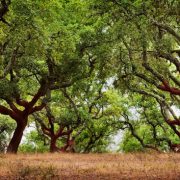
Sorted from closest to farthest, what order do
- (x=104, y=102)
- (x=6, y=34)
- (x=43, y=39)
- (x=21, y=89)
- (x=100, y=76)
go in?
(x=43, y=39)
(x=6, y=34)
(x=100, y=76)
(x=21, y=89)
(x=104, y=102)

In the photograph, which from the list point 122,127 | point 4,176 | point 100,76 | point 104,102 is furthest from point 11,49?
point 122,127

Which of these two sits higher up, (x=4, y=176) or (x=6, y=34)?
(x=6, y=34)

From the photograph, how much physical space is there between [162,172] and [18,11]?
8.02m

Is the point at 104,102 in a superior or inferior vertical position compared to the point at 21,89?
superior

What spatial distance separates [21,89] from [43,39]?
1164 centimetres

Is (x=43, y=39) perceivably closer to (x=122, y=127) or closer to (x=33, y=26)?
(x=33, y=26)

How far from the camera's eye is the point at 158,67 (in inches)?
893

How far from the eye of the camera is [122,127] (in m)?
44.1

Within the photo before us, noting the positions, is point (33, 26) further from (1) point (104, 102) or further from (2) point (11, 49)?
(1) point (104, 102)

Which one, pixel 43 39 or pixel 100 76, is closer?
pixel 43 39

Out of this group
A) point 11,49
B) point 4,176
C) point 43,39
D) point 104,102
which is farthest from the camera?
point 104,102

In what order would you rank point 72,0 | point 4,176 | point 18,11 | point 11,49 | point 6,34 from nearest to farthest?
point 4,176 → point 18,11 → point 6,34 → point 72,0 → point 11,49

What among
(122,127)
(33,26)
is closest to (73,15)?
(33,26)

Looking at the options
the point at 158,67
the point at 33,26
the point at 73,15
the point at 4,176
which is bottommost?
the point at 4,176
